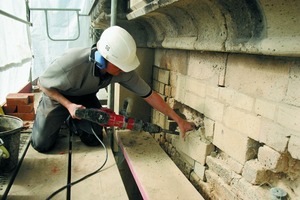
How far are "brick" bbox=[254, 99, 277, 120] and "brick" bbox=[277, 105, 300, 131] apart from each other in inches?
1.6

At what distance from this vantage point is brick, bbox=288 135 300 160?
1174 mm

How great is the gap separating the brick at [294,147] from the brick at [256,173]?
24 centimetres

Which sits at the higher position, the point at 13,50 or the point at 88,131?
the point at 13,50

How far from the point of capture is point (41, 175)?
6.56 ft

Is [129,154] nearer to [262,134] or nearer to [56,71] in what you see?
[56,71]

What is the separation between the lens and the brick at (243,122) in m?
1.44

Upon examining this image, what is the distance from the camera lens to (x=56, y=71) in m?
2.17

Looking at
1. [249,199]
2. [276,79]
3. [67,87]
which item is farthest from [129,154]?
[276,79]

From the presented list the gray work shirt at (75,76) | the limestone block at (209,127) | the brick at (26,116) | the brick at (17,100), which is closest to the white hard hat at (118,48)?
the gray work shirt at (75,76)

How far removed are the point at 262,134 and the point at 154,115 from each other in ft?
5.65

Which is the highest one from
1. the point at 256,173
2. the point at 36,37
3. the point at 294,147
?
the point at 36,37

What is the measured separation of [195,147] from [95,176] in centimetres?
83

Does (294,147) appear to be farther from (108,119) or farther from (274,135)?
(108,119)

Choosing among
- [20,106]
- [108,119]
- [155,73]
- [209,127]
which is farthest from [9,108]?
[209,127]
